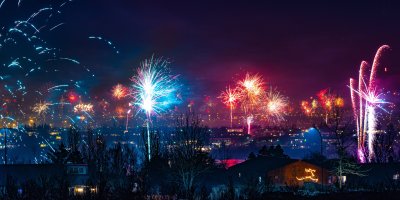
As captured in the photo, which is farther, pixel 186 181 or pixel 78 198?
pixel 186 181

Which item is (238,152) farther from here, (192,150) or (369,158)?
(192,150)

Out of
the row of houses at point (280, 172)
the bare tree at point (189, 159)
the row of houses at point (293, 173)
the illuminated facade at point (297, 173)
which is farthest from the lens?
the illuminated facade at point (297, 173)

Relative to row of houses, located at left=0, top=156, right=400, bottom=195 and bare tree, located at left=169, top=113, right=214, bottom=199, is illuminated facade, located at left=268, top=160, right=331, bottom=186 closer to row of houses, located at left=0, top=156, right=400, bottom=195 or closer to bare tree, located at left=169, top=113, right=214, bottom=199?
row of houses, located at left=0, top=156, right=400, bottom=195

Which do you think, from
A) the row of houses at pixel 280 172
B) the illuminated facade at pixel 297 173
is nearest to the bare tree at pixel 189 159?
the row of houses at pixel 280 172

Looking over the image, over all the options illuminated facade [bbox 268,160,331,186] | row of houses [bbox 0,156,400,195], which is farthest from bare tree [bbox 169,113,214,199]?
illuminated facade [bbox 268,160,331,186]

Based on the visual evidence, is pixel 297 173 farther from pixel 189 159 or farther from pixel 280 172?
pixel 189 159

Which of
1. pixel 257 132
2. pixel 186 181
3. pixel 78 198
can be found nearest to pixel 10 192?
pixel 78 198

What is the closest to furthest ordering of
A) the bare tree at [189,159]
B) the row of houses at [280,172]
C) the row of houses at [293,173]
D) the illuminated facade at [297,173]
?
the bare tree at [189,159], the row of houses at [280,172], the row of houses at [293,173], the illuminated facade at [297,173]

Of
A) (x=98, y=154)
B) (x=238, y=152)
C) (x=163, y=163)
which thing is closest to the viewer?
(x=163, y=163)

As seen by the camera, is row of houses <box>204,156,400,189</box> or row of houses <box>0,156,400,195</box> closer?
row of houses <box>0,156,400,195</box>

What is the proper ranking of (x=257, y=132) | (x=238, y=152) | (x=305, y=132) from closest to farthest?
(x=238, y=152) < (x=305, y=132) < (x=257, y=132)

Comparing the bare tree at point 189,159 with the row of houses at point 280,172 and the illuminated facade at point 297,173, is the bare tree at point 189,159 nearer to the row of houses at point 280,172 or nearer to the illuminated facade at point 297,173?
the row of houses at point 280,172
